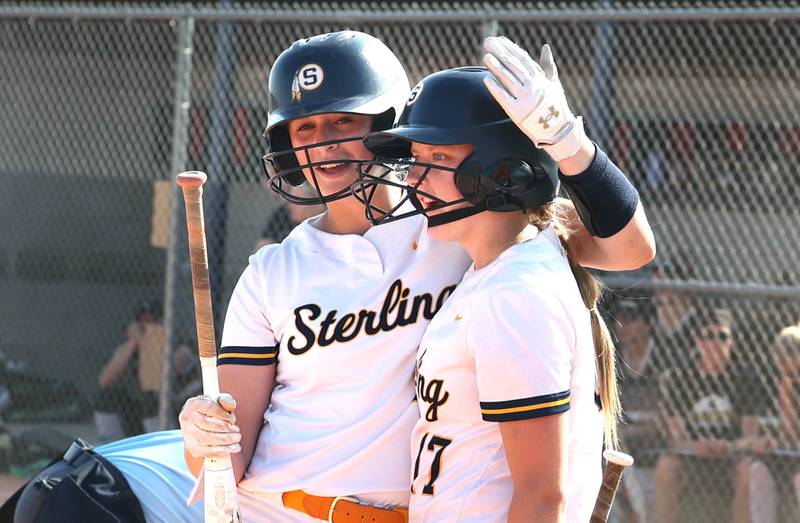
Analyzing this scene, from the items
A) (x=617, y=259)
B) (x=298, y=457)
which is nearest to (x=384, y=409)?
(x=298, y=457)

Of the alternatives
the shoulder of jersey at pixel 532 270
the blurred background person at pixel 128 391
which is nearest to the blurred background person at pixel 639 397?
the blurred background person at pixel 128 391

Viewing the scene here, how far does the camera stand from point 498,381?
1.84 metres

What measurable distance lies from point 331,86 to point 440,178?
50 cm

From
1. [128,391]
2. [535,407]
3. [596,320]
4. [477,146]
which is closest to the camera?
[535,407]

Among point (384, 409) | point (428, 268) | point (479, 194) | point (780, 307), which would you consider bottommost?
point (780, 307)

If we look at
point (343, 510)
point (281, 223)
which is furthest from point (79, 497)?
point (281, 223)

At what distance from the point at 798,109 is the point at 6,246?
219 inches

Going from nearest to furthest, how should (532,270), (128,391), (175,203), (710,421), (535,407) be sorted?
(535,407) < (532,270) < (710,421) < (175,203) < (128,391)

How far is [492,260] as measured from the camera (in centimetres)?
207

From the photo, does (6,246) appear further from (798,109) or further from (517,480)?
(517,480)

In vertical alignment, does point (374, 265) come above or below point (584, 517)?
above

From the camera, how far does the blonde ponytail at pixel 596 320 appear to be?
6.95 ft

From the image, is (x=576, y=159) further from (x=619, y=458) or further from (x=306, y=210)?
(x=306, y=210)

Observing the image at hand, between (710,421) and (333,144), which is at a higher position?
(333,144)
